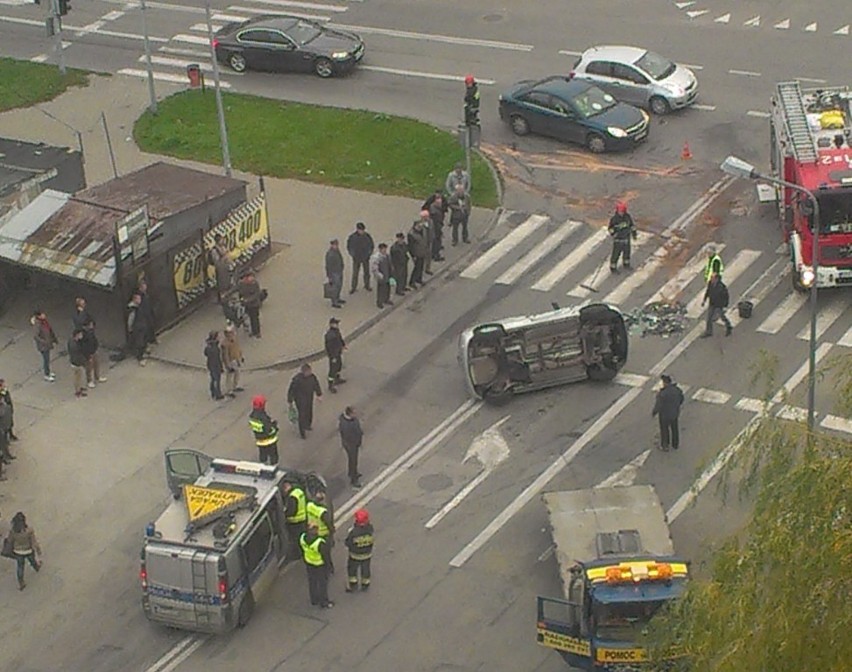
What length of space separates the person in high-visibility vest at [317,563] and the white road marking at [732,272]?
9.72 m

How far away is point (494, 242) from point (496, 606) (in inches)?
461

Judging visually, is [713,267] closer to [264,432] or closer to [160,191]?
[264,432]

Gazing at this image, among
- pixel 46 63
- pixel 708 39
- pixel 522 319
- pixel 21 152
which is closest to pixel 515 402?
pixel 522 319

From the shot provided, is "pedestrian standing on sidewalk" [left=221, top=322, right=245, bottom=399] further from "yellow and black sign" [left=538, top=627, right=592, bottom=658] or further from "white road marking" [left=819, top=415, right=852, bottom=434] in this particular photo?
"white road marking" [left=819, top=415, right=852, bottom=434]

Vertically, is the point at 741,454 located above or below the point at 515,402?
above

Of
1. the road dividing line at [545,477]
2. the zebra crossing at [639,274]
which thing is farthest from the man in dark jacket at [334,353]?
the zebra crossing at [639,274]

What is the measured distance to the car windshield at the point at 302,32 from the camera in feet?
132

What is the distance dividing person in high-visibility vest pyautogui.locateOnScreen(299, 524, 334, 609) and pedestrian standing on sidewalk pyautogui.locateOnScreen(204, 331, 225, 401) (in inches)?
221

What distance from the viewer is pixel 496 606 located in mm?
21047

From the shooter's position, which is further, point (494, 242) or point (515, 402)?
point (494, 242)

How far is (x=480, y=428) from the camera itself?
82.6 ft

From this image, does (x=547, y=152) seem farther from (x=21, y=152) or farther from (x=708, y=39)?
(x=21, y=152)

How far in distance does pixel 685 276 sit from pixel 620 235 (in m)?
1.42

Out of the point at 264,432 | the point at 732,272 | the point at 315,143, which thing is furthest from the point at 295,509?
the point at 315,143
